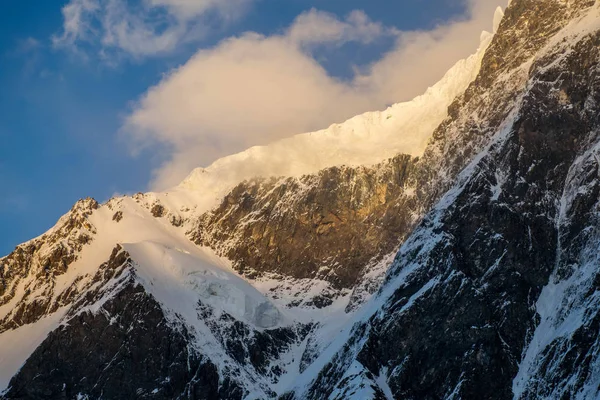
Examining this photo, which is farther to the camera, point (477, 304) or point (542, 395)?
point (477, 304)

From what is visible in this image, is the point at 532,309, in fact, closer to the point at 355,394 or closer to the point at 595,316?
the point at 595,316

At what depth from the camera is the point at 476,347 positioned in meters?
192

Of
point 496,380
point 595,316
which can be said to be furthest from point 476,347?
point 595,316

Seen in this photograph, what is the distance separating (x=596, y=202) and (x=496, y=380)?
109ft

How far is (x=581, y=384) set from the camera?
17688cm

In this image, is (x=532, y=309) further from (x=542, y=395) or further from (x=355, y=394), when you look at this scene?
(x=355, y=394)

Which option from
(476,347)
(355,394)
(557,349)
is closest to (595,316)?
(557,349)

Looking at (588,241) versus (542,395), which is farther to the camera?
(588,241)

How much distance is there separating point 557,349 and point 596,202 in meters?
27.1

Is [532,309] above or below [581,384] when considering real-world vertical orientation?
above

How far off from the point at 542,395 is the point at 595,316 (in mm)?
13606

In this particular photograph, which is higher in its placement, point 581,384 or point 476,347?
point 476,347

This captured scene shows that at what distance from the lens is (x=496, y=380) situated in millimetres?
189250

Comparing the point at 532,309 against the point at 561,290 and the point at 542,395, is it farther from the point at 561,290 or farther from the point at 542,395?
the point at 542,395
